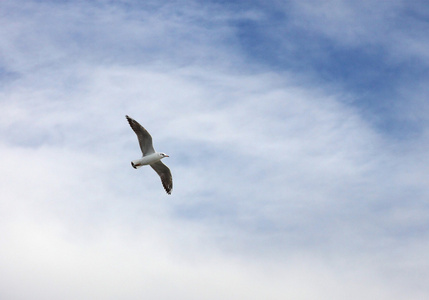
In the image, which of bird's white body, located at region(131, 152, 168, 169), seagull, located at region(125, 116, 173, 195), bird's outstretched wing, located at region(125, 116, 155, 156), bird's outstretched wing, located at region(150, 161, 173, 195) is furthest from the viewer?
bird's outstretched wing, located at region(150, 161, 173, 195)

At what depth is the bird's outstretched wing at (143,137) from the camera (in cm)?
8301

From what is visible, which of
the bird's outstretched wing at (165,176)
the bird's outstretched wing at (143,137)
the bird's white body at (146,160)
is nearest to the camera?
the bird's outstretched wing at (143,137)

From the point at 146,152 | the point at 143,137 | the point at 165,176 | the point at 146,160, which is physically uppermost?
the point at 143,137

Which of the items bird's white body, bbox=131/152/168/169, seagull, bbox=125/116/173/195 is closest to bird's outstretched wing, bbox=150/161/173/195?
seagull, bbox=125/116/173/195

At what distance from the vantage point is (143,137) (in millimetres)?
84375

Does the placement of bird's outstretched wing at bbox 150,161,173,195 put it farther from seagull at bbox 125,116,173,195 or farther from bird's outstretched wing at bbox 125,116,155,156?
bird's outstretched wing at bbox 125,116,155,156

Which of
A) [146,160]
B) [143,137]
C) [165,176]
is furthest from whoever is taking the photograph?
[165,176]

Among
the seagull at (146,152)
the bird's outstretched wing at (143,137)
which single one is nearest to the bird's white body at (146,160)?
the seagull at (146,152)

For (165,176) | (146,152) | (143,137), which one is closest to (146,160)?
(146,152)

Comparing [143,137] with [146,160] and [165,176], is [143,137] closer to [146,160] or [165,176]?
[146,160]

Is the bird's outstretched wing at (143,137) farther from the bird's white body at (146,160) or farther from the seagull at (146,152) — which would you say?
the bird's white body at (146,160)

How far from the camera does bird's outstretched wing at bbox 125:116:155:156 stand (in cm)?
8301

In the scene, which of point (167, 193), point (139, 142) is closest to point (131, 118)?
point (139, 142)

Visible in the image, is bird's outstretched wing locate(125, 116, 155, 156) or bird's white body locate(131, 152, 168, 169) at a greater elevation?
bird's outstretched wing locate(125, 116, 155, 156)
